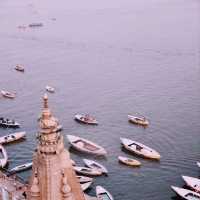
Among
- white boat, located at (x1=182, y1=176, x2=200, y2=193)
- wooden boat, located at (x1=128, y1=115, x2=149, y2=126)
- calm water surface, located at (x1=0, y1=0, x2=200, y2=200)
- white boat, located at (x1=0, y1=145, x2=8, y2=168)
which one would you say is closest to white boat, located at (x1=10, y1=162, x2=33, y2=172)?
calm water surface, located at (x1=0, y1=0, x2=200, y2=200)

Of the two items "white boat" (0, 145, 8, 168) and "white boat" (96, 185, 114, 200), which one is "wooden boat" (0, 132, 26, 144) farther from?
"white boat" (96, 185, 114, 200)

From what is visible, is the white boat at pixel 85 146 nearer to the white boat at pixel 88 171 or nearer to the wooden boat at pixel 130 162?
the wooden boat at pixel 130 162

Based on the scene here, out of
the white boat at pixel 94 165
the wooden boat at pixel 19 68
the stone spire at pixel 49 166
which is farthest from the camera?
the wooden boat at pixel 19 68

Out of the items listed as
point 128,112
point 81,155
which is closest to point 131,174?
point 81,155

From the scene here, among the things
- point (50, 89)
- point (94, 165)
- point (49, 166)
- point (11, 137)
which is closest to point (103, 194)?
point (94, 165)

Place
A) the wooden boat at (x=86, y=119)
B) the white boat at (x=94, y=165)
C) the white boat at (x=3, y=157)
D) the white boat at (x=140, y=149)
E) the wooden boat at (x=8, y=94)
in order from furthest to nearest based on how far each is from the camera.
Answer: the wooden boat at (x=8, y=94) → the wooden boat at (x=86, y=119) → the white boat at (x=140, y=149) → the white boat at (x=3, y=157) → the white boat at (x=94, y=165)

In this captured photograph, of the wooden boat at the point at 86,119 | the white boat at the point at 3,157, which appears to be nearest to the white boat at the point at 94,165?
the white boat at the point at 3,157

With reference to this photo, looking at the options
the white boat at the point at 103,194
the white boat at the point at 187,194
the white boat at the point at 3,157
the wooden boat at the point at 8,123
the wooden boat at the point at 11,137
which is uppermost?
the wooden boat at the point at 8,123

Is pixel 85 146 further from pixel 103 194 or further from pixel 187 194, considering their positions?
pixel 187 194
